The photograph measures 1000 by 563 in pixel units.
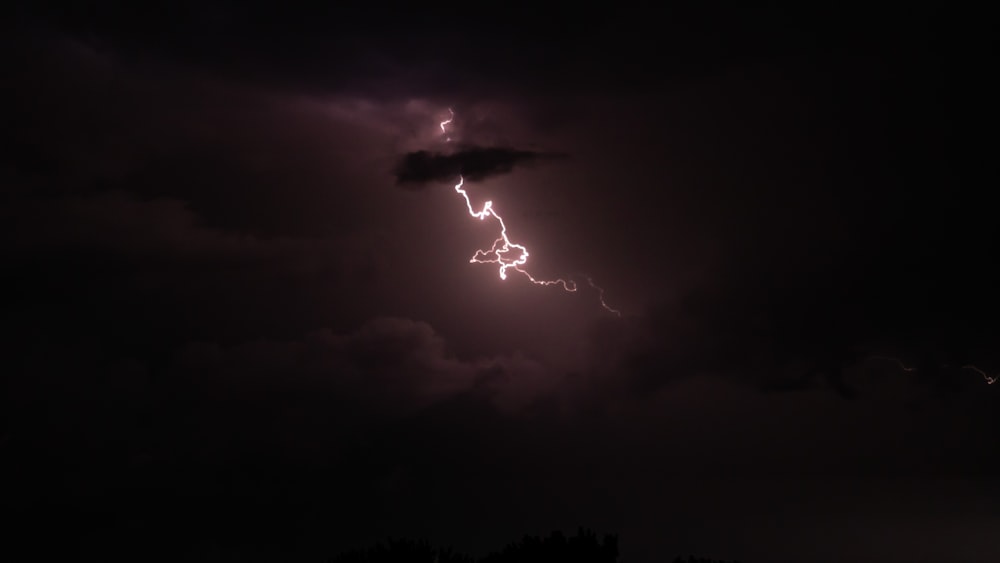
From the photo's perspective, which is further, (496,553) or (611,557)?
(496,553)

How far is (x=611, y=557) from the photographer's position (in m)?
39.4

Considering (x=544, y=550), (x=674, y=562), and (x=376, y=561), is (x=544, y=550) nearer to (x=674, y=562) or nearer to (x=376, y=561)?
(x=674, y=562)

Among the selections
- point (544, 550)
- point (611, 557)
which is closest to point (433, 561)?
point (544, 550)

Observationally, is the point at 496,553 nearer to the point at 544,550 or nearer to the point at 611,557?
the point at 544,550

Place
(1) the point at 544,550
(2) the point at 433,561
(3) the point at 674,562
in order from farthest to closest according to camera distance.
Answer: (2) the point at 433,561
(1) the point at 544,550
(3) the point at 674,562

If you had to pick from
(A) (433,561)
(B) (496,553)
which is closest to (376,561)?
(A) (433,561)

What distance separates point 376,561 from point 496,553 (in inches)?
214

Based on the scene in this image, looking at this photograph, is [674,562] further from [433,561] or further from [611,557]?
[433,561]

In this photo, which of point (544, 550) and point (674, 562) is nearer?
point (674, 562)

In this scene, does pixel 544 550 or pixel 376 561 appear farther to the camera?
pixel 376 561

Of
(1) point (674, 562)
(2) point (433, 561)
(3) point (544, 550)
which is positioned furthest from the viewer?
(2) point (433, 561)

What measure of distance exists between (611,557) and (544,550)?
290 cm

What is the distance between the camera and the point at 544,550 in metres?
41.3

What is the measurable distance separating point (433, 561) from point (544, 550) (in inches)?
230
